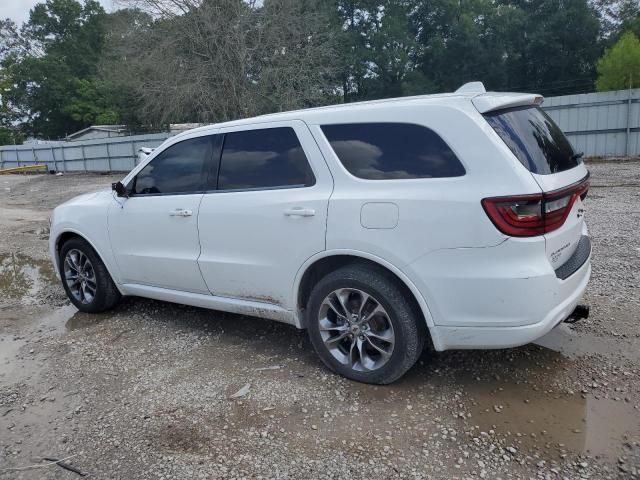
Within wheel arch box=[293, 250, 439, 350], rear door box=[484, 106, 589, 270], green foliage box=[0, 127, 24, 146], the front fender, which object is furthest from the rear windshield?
green foliage box=[0, 127, 24, 146]

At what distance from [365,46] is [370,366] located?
39.8 metres

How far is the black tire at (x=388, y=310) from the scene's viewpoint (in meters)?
3.09

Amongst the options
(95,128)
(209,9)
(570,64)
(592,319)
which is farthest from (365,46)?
(592,319)

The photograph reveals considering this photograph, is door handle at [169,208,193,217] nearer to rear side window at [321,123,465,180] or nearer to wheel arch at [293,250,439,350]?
wheel arch at [293,250,439,350]

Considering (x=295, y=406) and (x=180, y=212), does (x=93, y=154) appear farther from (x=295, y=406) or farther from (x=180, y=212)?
(x=295, y=406)

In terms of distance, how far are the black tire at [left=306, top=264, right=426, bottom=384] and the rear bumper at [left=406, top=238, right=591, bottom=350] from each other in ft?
0.48

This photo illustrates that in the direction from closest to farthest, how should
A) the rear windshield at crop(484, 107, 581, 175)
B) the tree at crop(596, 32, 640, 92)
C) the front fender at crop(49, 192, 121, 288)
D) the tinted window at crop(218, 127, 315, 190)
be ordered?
the rear windshield at crop(484, 107, 581, 175), the tinted window at crop(218, 127, 315, 190), the front fender at crop(49, 192, 121, 288), the tree at crop(596, 32, 640, 92)

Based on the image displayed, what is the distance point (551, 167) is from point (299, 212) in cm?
156

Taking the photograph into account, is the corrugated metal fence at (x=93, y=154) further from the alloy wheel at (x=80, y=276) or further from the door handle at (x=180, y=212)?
the door handle at (x=180, y=212)

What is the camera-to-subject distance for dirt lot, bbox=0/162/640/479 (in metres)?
2.66

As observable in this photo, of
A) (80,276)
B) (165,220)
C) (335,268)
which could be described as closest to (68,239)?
(80,276)

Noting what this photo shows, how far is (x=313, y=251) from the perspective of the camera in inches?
130

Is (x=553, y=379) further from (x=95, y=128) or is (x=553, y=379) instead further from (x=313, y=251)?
(x=95, y=128)

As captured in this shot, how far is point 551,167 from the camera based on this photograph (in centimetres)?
298
